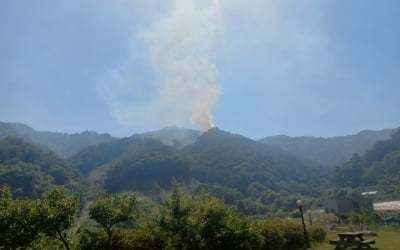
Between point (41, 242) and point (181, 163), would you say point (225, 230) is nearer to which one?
point (41, 242)

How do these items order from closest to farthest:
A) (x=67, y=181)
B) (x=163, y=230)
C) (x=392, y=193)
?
(x=163, y=230) → (x=392, y=193) → (x=67, y=181)

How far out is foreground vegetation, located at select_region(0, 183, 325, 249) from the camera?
11.9 metres

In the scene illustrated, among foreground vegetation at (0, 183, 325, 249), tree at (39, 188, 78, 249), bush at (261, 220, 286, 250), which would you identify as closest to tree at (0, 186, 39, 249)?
foreground vegetation at (0, 183, 325, 249)

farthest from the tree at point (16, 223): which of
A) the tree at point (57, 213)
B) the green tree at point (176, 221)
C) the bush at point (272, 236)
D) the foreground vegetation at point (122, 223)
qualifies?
the bush at point (272, 236)

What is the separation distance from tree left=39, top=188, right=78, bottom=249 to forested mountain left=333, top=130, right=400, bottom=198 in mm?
153113

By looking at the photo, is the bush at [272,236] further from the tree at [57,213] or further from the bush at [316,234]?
the tree at [57,213]

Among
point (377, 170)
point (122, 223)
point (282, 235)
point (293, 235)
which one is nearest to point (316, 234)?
point (293, 235)

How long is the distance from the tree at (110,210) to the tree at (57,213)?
0.85 m

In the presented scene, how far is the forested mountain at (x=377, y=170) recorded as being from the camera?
15750 cm

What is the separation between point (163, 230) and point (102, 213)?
2.56 metres

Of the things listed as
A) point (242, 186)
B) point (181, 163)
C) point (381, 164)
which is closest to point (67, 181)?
point (181, 163)

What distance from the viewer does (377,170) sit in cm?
17138

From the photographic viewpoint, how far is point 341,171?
182m

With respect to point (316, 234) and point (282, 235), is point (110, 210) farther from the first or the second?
point (316, 234)
